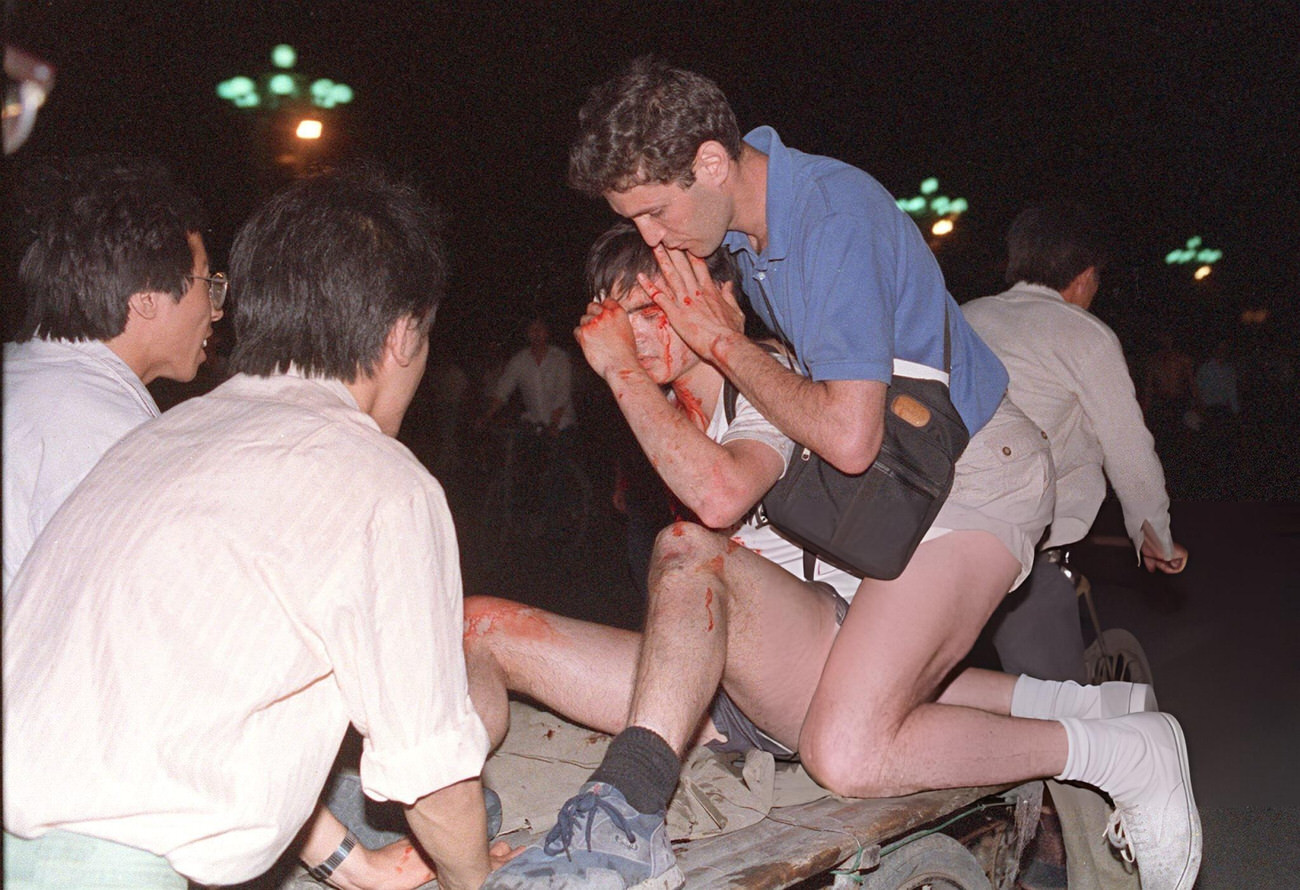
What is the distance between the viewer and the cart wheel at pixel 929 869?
7.77 ft

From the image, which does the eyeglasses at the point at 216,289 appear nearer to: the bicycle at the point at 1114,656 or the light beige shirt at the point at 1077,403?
the light beige shirt at the point at 1077,403

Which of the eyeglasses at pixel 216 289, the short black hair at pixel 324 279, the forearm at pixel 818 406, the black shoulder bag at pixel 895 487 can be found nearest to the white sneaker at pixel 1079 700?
the black shoulder bag at pixel 895 487

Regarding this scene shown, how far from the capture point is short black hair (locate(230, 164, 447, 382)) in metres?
1.71

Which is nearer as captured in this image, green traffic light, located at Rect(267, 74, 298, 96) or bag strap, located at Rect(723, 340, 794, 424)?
bag strap, located at Rect(723, 340, 794, 424)

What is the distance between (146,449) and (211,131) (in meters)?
14.7

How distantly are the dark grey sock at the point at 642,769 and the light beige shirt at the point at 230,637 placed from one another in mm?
492

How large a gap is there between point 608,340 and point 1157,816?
1.83 meters

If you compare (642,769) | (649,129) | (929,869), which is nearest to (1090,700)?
(929,869)

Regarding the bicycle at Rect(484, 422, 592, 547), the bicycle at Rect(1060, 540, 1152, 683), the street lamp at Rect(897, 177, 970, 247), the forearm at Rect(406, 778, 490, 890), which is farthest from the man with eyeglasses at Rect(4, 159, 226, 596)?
the street lamp at Rect(897, 177, 970, 247)

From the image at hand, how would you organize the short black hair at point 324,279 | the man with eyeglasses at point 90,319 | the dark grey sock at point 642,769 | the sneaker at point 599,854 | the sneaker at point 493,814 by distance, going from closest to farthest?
1. the short black hair at point 324,279
2. the sneaker at point 599,854
3. the dark grey sock at point 642,769
4. the man with eyeglasses at point 90,319
5. the sneaker at point 493,814

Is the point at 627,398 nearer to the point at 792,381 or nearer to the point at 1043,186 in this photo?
the point at 792,381

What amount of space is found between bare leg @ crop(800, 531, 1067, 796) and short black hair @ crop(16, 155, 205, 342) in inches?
73.3

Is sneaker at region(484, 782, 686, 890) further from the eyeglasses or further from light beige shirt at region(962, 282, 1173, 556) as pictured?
light beige shirt at region(962, 282, 1173, 556)

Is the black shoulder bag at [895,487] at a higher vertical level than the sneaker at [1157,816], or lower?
higher
